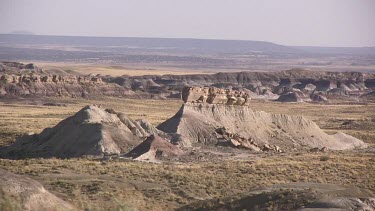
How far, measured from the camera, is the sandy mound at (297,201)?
21.6 m

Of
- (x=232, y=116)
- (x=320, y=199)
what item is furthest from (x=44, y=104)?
(x=320, y=199)

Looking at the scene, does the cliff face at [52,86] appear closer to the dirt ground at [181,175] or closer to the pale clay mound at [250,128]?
the pale clay mound at [250,128]

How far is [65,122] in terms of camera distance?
40.2 meters

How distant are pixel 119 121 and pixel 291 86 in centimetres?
9991

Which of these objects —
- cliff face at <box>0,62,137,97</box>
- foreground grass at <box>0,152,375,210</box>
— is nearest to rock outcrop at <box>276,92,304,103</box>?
cliff face at <box>0,62,137,97</box>

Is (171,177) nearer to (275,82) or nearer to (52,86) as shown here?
(52,86)

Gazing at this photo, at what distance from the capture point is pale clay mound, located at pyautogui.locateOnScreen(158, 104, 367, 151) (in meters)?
43.7

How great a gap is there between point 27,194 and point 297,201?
30.0ft

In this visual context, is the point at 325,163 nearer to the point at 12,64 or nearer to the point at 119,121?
the point at 119,121

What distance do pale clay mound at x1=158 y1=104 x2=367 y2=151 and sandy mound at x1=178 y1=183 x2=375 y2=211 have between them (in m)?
17.6

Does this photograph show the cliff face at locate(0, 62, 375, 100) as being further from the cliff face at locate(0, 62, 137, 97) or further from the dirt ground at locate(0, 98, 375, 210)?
the dirt ground at locate(0, 98, 375, 210)

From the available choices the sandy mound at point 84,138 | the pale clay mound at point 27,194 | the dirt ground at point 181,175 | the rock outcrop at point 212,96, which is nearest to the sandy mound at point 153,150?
the dirt ground at point 181,175

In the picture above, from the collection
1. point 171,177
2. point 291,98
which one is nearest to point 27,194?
point 171,177

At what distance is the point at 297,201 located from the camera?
876 inches
